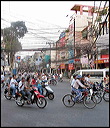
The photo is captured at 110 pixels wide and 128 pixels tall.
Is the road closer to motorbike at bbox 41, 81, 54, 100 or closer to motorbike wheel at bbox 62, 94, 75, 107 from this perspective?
motorbike wheel at bbox 62, 94, 75, 107

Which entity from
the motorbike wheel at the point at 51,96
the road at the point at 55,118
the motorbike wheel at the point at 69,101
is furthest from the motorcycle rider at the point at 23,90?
the motorbike wheel at the point at 51,96

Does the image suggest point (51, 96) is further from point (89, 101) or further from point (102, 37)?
point (102, 37)

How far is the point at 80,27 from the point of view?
38.0 m

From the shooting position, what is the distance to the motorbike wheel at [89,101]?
8953 mm

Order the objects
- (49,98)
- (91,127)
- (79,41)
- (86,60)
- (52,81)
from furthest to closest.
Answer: (79,41), (86,60), (52,81), (49,98), (91,127)

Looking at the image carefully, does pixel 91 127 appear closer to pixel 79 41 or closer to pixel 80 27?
pixel 79 41

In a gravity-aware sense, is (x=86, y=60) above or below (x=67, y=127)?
above

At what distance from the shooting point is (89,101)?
29.8ft

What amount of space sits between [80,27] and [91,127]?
34062 mm

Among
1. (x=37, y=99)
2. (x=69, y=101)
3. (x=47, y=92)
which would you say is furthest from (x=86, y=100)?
(x=47, y=92)

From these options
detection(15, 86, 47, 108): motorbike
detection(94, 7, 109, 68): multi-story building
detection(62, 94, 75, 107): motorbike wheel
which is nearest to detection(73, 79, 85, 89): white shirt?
detection(62, 94, 75, 107): motorbike wheel

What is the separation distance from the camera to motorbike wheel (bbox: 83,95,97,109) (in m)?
8.95

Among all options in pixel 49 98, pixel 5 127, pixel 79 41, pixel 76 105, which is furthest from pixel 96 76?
pixel 5 127

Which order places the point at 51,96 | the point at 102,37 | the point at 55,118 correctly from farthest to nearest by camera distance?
the point at 102,37
the point at 51,96
the point at 55,118
